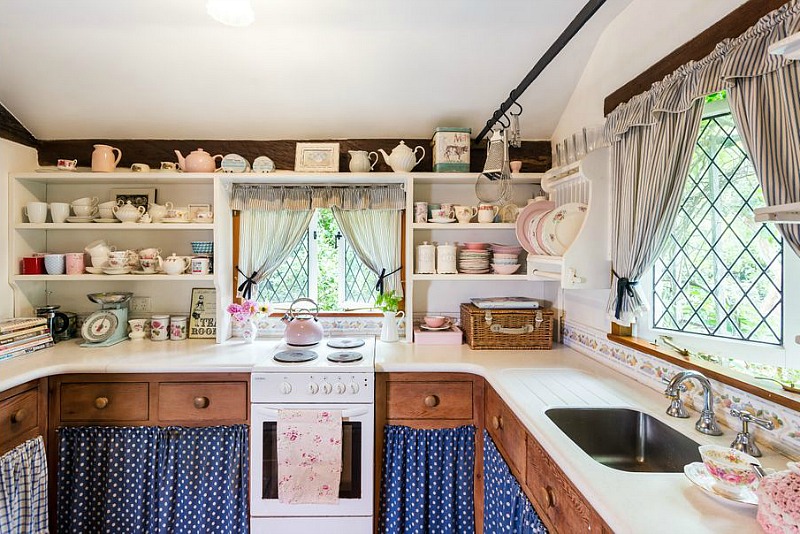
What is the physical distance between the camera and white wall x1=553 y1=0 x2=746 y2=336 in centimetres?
143

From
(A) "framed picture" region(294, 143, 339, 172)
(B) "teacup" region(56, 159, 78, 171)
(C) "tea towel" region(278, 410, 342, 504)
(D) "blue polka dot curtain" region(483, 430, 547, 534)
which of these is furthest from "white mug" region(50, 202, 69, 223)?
(D) "blue polka dot curtain" region(483, 430, 547, 534)

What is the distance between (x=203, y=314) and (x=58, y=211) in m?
0.98

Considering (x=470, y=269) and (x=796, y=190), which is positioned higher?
(x=796, y=190)

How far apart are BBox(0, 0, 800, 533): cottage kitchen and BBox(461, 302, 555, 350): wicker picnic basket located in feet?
0.06

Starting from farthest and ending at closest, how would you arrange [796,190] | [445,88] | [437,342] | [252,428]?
[437,342], [445,88], [252,428], [796,190]

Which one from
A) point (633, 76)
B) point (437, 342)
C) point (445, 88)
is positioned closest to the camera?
point (633, 76)

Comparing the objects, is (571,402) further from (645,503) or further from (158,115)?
(158,115)

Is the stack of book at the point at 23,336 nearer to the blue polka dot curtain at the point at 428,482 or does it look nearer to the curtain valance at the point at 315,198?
the curtain valance at the point at 315,198

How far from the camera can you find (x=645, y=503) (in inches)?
36.2

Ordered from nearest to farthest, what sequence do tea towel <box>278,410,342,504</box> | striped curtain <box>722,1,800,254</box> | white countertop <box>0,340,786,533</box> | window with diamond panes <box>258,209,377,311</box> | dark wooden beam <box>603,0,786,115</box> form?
white countertop <box>0,340,786,533</box>
striped curtain <box>722,1,800,254</box>
dark wooden beam <box>603,0,786,115</box>
tea towel <box>278,410,342,504</box>
window with diamond panes <box>258,209,377,311</box>

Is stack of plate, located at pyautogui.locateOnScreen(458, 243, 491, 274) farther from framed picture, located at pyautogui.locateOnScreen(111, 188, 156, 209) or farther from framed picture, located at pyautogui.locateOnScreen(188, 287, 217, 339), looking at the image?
framed picture, located at pyautogui.locateOnScreen(111, 188, 156, 209)

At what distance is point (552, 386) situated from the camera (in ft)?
5.55

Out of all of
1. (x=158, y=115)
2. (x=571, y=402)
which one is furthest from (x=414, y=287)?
(x=158, y=115)

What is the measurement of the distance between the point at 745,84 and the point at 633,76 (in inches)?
26.6
